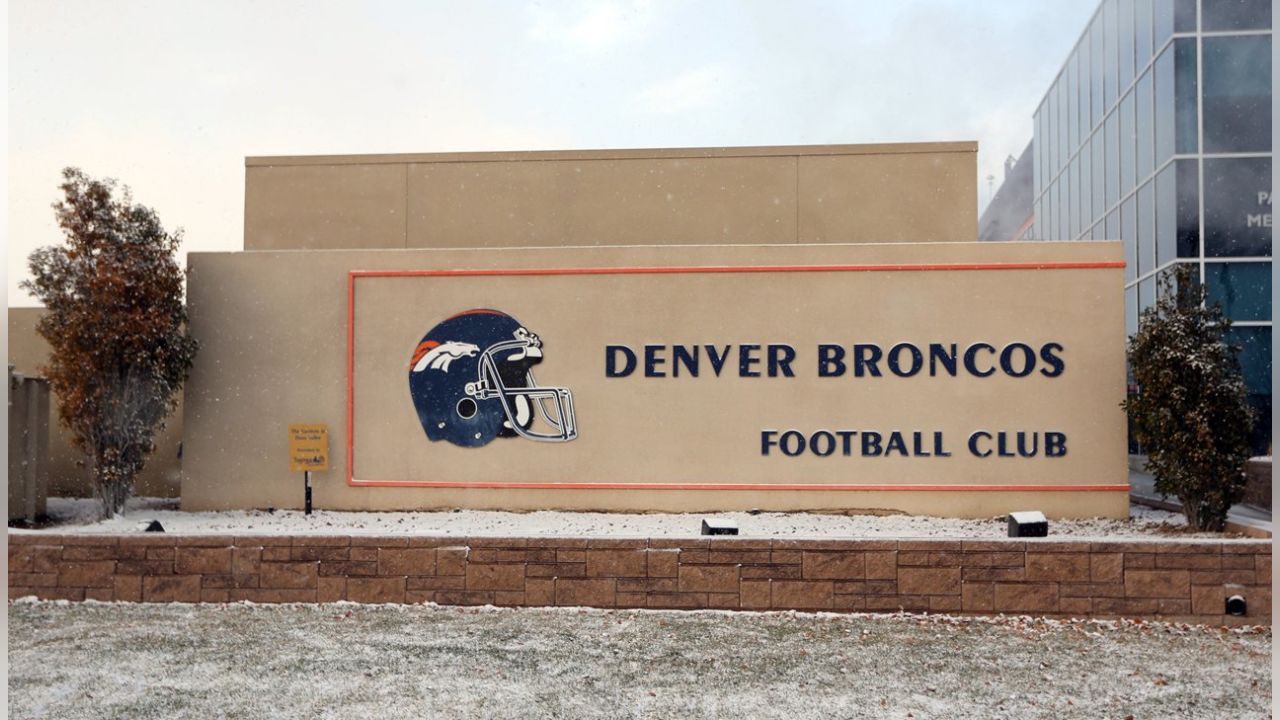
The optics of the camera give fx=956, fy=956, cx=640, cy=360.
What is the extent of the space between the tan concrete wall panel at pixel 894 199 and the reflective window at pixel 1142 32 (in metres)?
13.7

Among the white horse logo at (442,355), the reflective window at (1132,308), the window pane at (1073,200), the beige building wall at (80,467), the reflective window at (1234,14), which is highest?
the reflective window at (1234,14)

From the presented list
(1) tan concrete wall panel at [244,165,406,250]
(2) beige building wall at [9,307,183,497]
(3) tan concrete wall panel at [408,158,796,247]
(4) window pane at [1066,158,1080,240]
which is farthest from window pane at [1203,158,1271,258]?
(2) beige building wall at [9,307,183,497]

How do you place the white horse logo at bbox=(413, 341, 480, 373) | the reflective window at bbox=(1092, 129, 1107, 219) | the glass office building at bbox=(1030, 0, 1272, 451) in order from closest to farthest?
the white horse logo at bbox=(413, 341, 480, 373) < the glass office building at bbox=(1030, 0, 1272, 451) < the reflective window at bbox=(1092, 129, 1107, 219)

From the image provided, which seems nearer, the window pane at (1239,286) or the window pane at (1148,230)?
the window pane at (1239,286)

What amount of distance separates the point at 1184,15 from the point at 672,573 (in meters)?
22.0

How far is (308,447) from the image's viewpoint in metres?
12.0

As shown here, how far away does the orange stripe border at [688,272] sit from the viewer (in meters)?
11.6

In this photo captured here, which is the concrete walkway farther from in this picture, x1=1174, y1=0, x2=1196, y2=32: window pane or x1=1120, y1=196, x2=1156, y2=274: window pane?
x1=1174, y1=0, x2=1196, y2=32: window pane

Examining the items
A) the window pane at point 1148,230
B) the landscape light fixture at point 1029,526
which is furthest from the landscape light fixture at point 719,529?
the window pane at point 1148,230

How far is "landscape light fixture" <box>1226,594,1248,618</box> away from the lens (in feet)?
23.3

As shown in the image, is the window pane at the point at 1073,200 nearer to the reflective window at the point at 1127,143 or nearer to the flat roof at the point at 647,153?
the reflective window at the point at 1127,143

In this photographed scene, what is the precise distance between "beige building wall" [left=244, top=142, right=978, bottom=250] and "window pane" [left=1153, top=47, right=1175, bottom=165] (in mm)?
11816

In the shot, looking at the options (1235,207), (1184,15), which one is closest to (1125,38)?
(1184,15)

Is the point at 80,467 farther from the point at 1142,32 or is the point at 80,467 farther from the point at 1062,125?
the point at 1062,125
